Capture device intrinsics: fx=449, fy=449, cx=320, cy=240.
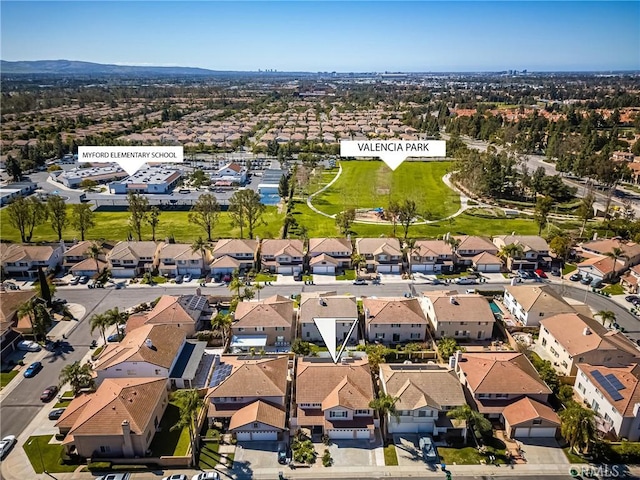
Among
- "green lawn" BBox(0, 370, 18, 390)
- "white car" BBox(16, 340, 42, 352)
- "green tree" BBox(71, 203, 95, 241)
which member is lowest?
"green lawn" BBox(0, 370, 18, 390)

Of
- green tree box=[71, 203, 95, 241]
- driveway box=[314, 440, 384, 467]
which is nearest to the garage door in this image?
driveway box=[314, 440, 384, 467]

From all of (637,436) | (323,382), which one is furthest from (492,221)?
(323,382)

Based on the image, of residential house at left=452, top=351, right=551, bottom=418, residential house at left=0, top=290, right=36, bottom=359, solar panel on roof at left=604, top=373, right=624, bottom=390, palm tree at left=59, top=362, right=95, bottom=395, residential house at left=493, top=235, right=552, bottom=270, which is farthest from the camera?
residential house at left=493, top=235, right=552, bottom=270

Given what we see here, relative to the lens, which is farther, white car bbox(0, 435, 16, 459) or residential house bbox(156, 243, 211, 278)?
residential house bbox(156, 243, 211, 278)

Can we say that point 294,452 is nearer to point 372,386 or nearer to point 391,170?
point 372,386

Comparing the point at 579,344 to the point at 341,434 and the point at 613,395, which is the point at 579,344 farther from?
the point at 341,434

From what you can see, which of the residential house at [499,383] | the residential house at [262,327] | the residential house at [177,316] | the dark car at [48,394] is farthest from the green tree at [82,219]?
the residential house at [499,383]

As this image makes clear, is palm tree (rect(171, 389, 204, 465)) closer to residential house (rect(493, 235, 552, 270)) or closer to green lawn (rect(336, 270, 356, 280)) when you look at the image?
green lawn (rect(336, 270, 356, 280))
